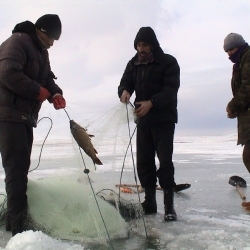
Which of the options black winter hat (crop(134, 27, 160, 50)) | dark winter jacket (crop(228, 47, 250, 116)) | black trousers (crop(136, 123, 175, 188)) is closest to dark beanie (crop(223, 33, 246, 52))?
dark winter jacket (crop(228, 47, 250, 116))

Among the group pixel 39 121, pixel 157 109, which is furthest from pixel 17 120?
pixel 157 109

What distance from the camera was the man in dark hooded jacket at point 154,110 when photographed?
4.16 meters

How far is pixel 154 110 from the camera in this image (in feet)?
13.9

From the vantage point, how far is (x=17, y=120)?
10.8 ft

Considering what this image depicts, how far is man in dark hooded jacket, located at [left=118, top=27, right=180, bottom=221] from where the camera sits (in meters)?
4.16

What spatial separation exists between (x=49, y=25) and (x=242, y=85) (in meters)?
2.36

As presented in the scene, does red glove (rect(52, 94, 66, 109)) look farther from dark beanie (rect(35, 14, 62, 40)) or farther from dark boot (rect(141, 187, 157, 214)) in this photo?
dark boot (rect(141, 187, 157, 214))

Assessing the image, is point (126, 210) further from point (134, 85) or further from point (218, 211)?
point (134, 85)

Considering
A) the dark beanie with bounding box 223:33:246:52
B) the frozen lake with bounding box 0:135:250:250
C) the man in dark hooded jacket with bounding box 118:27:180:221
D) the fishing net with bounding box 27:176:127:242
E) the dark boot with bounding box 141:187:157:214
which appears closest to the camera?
the frozen lake with bounding box 0:135:250:250

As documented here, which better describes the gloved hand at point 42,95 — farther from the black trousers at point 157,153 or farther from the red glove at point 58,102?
the black trousers at point 157,153

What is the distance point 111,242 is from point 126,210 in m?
0.72

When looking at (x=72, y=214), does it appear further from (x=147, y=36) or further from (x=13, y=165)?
(x=147, y=36)

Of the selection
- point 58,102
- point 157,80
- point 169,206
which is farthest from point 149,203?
point 58,102

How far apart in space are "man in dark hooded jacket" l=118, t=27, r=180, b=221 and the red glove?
0.77 metres
